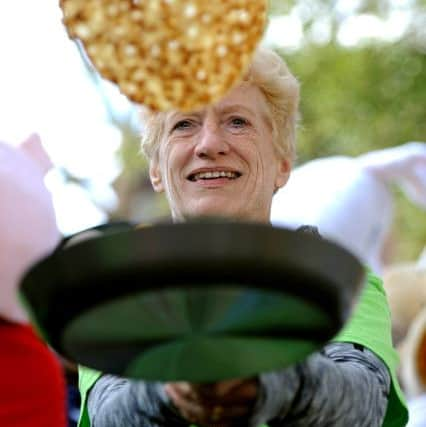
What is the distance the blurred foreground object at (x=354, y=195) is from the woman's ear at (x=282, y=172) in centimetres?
88

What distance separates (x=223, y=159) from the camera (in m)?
2.12

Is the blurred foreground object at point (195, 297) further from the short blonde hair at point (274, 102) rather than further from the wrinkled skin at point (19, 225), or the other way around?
the short blonde hair at point (274, 102)

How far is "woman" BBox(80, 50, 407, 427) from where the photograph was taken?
1.38m

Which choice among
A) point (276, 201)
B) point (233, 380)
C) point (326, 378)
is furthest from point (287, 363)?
point (276, 201)

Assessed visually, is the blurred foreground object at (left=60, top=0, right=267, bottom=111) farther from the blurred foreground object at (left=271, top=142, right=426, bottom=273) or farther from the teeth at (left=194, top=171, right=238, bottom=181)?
the blurred foreground object at (left=271, top=142, right=426, bottom=273)

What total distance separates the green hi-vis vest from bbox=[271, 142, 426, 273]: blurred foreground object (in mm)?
1171

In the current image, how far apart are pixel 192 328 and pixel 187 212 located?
0.83 meters

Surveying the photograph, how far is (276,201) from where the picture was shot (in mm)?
3490

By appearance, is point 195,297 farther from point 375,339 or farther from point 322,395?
point 375,339

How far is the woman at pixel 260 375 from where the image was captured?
1382mm

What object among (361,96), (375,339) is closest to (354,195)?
(375,339)

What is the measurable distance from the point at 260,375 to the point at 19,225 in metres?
0.29

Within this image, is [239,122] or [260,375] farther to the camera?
[239,122]

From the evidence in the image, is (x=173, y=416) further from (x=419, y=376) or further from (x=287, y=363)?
(x=419, y=376)
